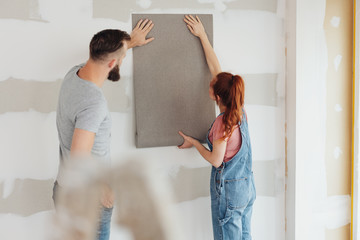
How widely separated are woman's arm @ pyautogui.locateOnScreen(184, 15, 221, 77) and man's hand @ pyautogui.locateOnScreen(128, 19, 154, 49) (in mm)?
232

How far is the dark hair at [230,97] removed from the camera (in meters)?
1.77

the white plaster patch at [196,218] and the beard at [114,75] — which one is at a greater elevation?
the beard at [114,75]

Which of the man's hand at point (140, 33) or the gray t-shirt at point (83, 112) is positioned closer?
the gray t-shirt at point (83, 112)

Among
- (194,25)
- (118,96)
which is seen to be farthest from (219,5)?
(118,96)

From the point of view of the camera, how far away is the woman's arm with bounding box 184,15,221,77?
6.84ft

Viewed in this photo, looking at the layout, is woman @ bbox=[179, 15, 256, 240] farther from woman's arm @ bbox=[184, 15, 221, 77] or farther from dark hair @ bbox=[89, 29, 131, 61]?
dark hair @ bbox=[89, 29, 131, 61]

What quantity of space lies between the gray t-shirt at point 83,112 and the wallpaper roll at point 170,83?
0.42 metres

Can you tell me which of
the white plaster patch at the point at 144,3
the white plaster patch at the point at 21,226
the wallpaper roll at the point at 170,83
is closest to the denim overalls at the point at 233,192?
the wallpaper roll at the point at 170,83

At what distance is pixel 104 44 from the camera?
1584mm

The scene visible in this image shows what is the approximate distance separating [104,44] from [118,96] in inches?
19.6

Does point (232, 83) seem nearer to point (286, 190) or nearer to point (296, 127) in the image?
point (296, 127)

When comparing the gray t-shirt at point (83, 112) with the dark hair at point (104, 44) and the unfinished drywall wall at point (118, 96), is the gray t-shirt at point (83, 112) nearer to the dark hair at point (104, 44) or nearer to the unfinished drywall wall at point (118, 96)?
the dark hair at point (104, 44)

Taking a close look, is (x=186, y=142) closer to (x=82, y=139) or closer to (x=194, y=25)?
(x=194, y=25)

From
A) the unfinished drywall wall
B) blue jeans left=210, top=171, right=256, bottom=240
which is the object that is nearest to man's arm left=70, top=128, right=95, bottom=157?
the unfinished drywall wall
